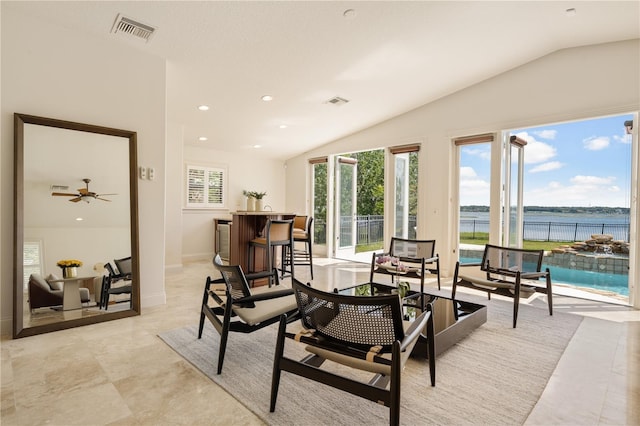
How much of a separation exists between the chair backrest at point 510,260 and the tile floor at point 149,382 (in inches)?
30.2

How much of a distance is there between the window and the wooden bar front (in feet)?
8.34

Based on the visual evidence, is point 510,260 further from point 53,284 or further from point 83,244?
point 53,284

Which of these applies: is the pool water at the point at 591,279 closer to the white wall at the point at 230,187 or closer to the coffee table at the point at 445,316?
the coffee table at the point at 445,316

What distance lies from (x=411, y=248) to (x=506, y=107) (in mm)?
2366

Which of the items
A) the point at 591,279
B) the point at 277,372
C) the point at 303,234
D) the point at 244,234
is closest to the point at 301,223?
the point at 303,234

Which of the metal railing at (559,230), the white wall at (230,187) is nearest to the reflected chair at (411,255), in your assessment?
the metal railing at (559,230)

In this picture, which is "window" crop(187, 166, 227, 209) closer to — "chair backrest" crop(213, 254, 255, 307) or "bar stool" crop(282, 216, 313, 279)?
"bar stool" crop(282, 216, 313, 279)

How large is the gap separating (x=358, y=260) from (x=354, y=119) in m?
2.87

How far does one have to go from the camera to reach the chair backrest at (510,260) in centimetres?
377

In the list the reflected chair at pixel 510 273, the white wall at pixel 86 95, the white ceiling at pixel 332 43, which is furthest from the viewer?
the reflected chair at pixel 510 273

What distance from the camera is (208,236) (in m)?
7.03

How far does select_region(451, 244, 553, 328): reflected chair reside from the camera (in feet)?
11.1

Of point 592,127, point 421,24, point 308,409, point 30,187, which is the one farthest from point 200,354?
point 592,127

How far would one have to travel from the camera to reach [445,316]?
2854 millimetres
